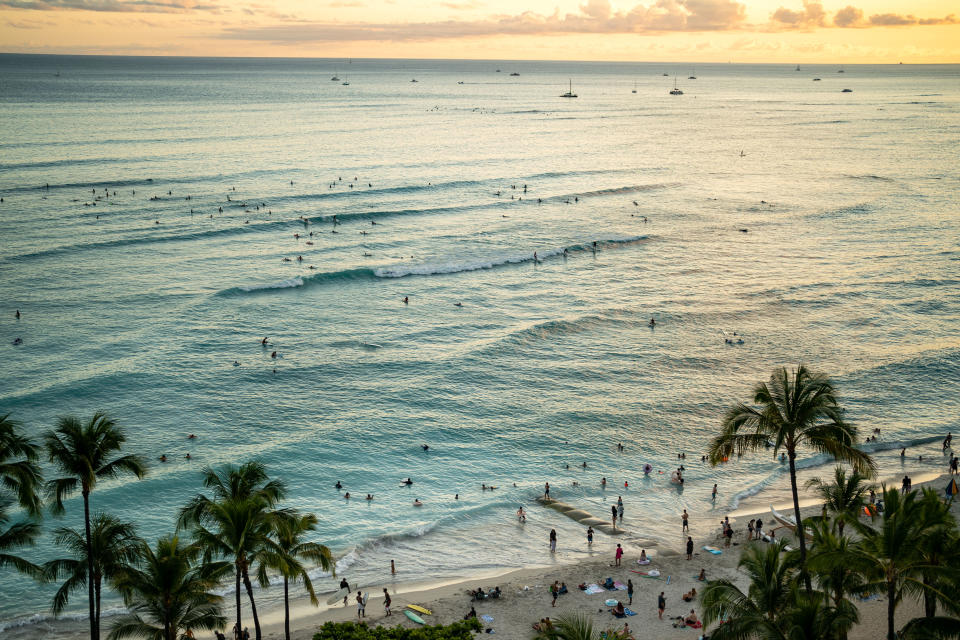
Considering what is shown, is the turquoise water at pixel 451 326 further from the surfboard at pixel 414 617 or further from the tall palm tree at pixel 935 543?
the tall palm tree at pixel 935 543

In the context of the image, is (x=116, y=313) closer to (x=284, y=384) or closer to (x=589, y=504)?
(x=284, y=384)

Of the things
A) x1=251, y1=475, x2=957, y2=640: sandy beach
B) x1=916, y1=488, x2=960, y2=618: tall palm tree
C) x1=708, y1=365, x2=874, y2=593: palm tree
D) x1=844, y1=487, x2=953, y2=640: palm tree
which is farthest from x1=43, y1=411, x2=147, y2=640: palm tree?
x1=916, y1=488, x2=960, y2=618: tall palm tree

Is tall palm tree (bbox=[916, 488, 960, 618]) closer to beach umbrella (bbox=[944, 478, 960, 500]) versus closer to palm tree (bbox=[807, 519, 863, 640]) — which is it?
palm tree (bbox=[807, 519, 863, 640])

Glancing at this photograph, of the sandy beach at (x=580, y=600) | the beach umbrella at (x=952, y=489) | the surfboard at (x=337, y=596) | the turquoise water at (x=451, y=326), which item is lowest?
the surfboard at (x=337, y=596)

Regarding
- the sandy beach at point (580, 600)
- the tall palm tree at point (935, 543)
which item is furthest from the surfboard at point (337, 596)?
the tall palm tree at point (935, 543)

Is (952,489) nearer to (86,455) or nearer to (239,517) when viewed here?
(239,517)
